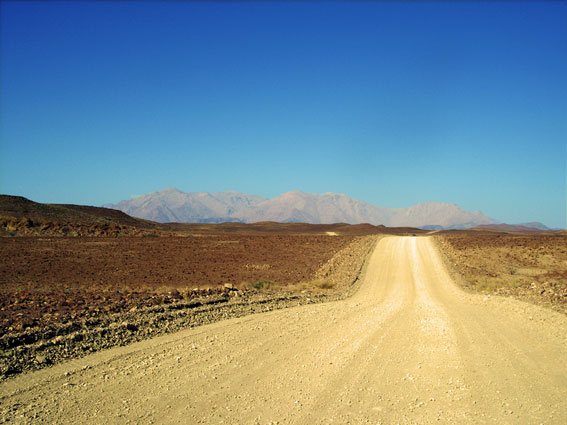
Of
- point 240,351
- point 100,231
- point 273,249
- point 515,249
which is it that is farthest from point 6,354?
point 100,231

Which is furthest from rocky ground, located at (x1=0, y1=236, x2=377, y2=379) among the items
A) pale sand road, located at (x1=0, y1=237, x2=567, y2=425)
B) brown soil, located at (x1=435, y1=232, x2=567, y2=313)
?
brown soil, located at (x1=435, y1=232, x2=567, y2=313)

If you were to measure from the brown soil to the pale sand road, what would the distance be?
507 cm

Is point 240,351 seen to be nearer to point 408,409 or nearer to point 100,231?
point 408,409

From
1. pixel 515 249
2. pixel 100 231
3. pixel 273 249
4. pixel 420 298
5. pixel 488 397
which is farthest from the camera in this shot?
pixel 100 231

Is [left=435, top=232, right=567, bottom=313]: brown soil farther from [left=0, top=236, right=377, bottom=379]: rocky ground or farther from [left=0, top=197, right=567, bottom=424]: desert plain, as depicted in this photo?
[left=0, top=236, right=377, bottom=379]: rocky ground

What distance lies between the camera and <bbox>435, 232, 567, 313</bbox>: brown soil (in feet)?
57.5

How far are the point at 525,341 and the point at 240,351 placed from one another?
7465mm

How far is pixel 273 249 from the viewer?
42312 mm

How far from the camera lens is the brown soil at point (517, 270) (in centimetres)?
1752

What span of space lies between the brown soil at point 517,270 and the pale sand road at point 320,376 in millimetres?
5069

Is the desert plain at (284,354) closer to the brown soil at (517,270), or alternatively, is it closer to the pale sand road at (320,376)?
the pale sand road at (320,376)

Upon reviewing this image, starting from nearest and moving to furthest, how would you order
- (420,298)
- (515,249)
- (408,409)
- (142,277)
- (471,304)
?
(408,409)
(471,304)
(420,298)
(142,277)
(515,249)

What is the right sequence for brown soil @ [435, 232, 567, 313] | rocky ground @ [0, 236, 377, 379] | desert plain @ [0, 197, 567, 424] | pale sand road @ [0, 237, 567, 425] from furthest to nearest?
brown soil @ [435, 232, 567, 313] < rocky ground @ [0, 236, 377, 379] < desert plain @ [0, 197, 567, 424] < pale sand road @ [0, 237, 567, 425]

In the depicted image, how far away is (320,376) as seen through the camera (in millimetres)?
8211
